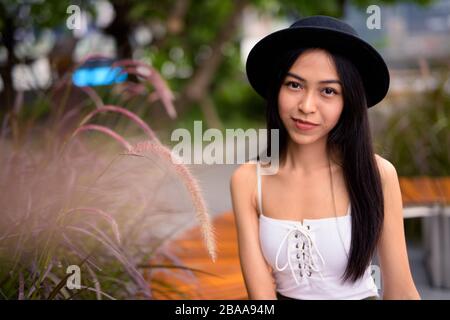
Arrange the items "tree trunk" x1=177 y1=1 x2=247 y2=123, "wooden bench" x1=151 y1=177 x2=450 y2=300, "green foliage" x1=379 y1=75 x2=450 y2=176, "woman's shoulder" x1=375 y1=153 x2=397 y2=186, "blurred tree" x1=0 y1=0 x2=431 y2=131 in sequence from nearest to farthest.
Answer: "woman's shoulder" x1=375 y1=153 x2=397 y2=186 < "wooden bench" x1=151 y1=177 x2=450 y2=300 < "green foliage" x1=379 y1=75 x2=450 y2=176 < "blurred tree" x1=0 y1=0 x2=431 y2=131 < "tree trunk" x1=177 y1=1 x2=247 y2=123

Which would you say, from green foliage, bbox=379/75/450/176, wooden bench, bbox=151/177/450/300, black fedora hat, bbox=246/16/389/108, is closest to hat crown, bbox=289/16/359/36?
black fedora hat, bbox=246/16/389/108

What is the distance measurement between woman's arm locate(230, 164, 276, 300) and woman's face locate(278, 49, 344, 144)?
194 mm

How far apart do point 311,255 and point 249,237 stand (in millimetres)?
147

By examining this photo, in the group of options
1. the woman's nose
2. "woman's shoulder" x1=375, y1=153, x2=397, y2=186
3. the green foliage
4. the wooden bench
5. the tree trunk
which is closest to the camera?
the woman's nose

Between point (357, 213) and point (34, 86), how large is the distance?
7.91 feet

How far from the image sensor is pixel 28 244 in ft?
7.59

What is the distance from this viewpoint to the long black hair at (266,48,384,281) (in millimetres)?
1769

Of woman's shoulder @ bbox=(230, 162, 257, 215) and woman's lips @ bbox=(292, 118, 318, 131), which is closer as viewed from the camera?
woman's lips @ bbox=(292, 118, 318, 131)

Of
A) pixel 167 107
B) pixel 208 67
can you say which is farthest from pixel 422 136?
pixel 208 67

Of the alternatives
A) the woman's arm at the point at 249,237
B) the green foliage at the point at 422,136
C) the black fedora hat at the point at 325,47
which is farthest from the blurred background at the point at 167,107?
the black fedora hat at the point at 325,47

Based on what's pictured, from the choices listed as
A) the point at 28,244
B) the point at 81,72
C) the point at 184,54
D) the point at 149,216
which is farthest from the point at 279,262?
the point at 184,54

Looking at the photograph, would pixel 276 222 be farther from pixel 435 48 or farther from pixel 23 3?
pixel 435 48

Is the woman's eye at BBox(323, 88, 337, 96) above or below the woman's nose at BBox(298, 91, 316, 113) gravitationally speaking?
above

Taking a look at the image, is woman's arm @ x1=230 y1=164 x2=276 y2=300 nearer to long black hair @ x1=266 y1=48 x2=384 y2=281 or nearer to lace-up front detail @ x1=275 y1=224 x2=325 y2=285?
lace-up front detail @ x1=275 y1=224 x2=325 y2=285
